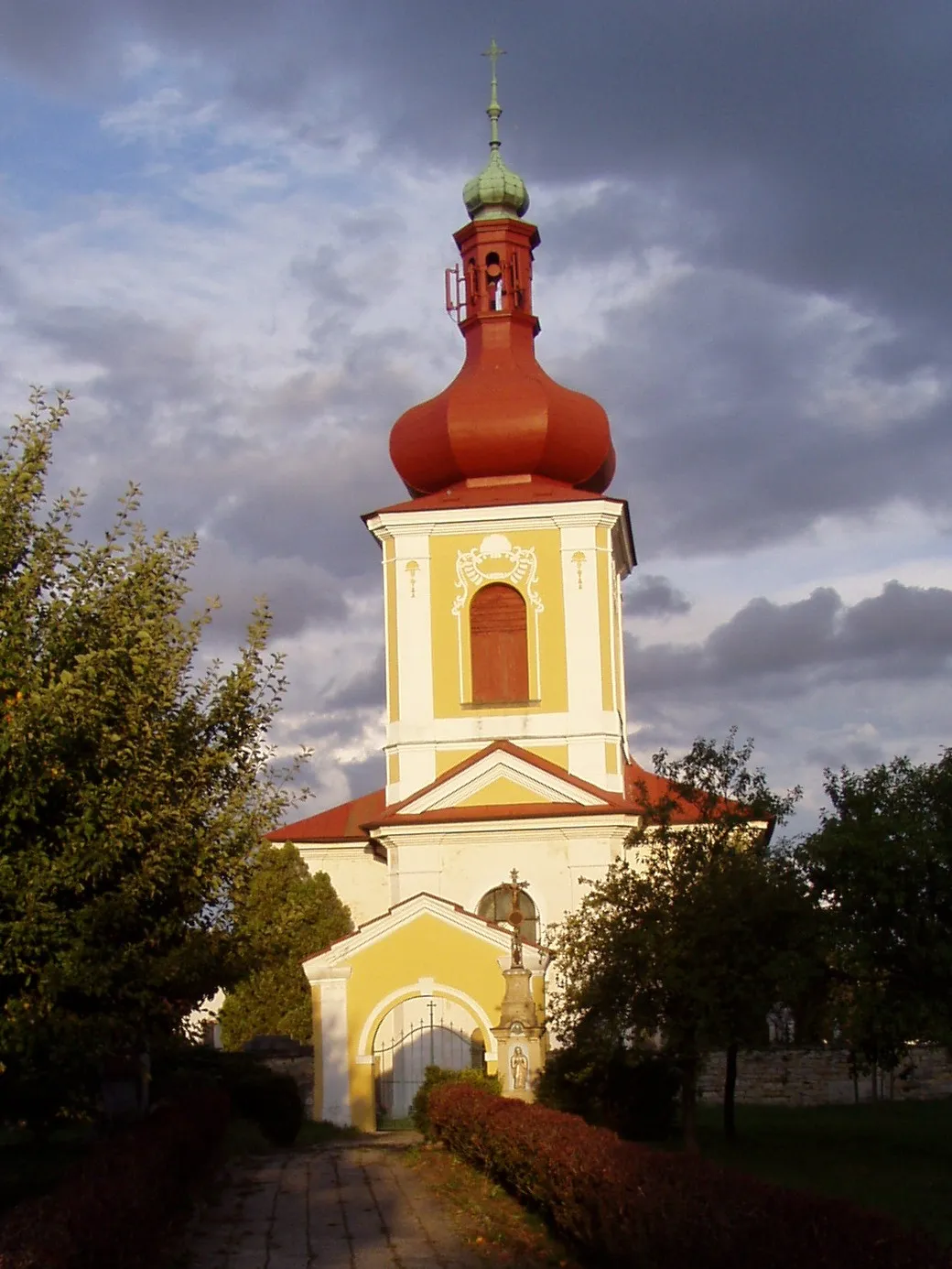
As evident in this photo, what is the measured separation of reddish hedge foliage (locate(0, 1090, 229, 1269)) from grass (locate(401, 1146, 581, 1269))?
2.58 m

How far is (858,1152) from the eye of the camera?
898 inches

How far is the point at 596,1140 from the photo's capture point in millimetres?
13289

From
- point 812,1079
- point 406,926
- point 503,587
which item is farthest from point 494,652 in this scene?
point 812,1079

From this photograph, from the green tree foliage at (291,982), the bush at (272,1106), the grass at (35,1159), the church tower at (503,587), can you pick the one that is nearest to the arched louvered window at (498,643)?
the church tower at (503,587)

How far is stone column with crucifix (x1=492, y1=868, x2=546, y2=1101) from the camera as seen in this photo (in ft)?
75.2

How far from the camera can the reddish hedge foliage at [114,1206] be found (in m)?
9.08

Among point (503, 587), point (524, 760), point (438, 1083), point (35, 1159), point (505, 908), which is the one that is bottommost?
point (35, 1159)

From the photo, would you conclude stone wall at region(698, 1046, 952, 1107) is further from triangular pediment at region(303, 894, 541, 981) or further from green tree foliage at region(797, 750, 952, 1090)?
green tree foliage at region(797, 750, 952, 1090)

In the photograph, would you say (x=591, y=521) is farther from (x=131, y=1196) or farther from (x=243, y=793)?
(x=131, y=1196)

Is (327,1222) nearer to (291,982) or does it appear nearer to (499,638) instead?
(499,638)

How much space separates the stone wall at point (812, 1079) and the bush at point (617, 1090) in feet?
23.4

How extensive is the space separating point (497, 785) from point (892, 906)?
1468cm

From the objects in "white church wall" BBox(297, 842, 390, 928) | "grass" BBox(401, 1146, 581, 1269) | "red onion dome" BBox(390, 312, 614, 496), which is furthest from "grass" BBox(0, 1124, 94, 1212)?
"red onion dome" BBox(390, 312, 614, 496)

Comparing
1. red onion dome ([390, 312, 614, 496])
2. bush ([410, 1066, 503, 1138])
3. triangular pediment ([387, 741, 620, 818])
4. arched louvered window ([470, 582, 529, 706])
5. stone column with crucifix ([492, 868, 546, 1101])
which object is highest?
red onion dome ([390, 312, 614, 496])
